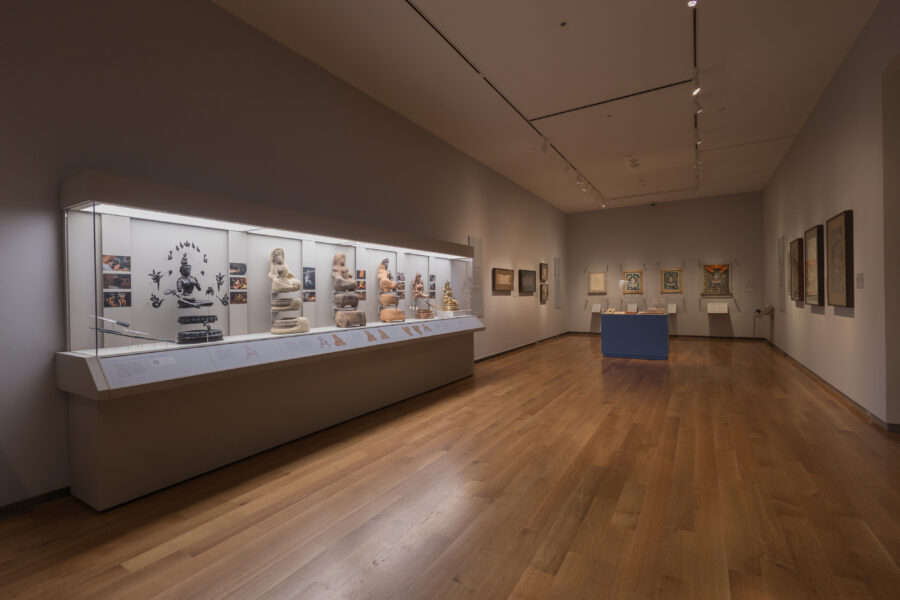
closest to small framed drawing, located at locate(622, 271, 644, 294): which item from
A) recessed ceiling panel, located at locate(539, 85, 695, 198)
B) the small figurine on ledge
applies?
recessed ceiling panel, located at locate(539, 85, 695, 198)

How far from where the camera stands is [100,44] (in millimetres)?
3115

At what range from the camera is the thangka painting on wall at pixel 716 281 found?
41.3 ft

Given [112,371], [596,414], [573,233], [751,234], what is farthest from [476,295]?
[751,234]

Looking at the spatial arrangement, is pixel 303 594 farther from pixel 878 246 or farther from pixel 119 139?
pixel 878 246

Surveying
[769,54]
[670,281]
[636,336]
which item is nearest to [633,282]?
[670,281]

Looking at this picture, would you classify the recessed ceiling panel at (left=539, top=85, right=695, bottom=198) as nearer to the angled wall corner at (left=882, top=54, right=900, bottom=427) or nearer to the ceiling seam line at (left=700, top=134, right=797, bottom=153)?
the ceiling seam line at (left=700, top=134, right=797, bottom=153)

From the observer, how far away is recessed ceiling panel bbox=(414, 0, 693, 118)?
4129 millimetres

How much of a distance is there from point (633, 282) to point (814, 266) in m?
7.41

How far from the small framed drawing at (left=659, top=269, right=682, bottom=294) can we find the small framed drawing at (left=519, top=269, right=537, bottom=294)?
15.9ft

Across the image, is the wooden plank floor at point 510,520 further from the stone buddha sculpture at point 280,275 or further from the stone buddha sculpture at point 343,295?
the stone buddha sculpture at point 280,275

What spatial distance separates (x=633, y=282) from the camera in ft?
45.3

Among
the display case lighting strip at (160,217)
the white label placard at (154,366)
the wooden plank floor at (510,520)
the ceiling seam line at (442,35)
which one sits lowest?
the wooden plank floor at (510,520)

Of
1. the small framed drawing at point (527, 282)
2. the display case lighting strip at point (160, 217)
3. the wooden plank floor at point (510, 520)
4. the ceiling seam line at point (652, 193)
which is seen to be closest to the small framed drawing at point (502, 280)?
the small framed drawing at point (527, 282)

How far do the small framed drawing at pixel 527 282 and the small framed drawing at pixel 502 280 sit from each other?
2.32ft
